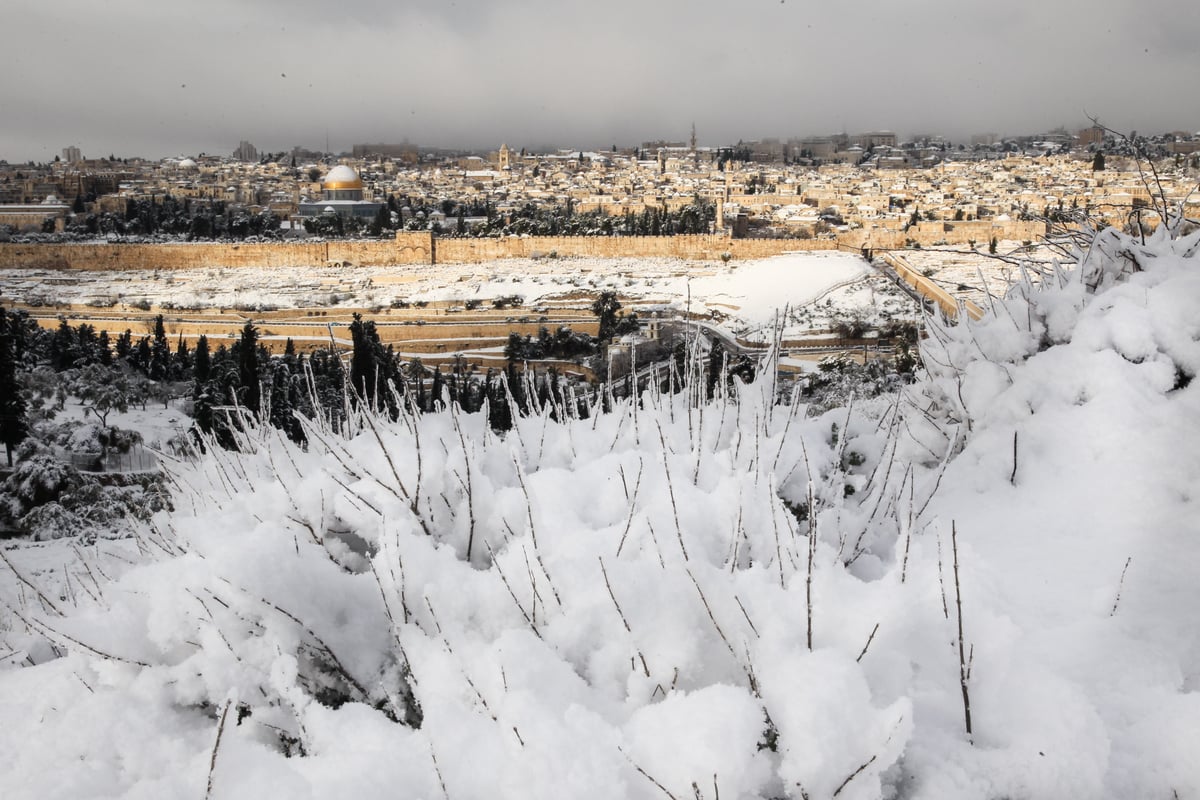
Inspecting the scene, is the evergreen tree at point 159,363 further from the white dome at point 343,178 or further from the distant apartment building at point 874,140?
the distant apartment building at point 874,140

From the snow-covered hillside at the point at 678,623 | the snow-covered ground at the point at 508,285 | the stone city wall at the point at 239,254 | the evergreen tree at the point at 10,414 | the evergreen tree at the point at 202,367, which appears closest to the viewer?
the snow-covered hillside at the point at 678,623

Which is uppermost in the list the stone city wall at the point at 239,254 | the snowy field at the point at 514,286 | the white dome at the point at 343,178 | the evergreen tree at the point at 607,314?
the white dome at the point at 343,178

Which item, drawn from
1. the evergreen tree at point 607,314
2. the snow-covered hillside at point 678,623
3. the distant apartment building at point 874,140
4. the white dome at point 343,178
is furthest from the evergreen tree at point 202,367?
the distant apartment building at point 874,140

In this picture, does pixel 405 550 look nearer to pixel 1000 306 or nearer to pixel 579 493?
pixel 579 493

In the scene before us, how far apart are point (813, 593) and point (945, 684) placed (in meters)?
0.17

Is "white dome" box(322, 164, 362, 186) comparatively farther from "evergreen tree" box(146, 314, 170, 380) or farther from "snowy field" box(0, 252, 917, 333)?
"evergreen tree" box(146, 314, 170, 380)

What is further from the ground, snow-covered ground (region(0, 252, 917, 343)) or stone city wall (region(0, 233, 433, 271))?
stone city wall (region(0, 233, 433, 271))

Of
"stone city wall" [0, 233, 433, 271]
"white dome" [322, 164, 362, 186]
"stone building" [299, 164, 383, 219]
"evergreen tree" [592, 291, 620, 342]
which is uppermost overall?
"white dome" [322, 164, 362, 186]

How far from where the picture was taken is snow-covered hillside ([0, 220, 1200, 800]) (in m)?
0.84

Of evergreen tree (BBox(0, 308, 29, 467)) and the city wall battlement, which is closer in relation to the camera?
evergreen tree (BBox(0, 308, 29, 467))

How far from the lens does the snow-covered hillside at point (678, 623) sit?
842 millimetres

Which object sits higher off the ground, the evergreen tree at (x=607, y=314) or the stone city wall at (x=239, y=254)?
the stone city wall at (x=239, y=254)

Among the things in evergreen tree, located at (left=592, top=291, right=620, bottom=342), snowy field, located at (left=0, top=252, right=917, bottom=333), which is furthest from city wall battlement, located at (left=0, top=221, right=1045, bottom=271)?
evergreen tree, located at (left=592, top=291, right=620, bottom=342)

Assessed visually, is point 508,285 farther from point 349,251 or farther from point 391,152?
point 391,152
